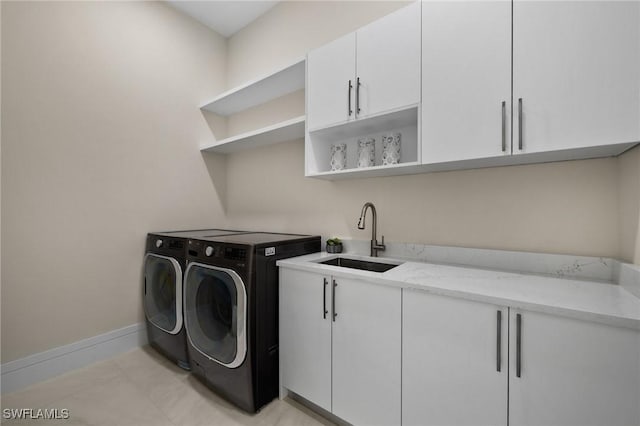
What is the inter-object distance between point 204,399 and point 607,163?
248 centimetres

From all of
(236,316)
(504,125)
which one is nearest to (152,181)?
(236,316)

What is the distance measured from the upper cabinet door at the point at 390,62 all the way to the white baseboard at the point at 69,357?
2.52m

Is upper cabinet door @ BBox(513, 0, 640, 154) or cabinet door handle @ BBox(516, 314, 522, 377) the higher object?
upper cabinet door @ BBox(513, 0, 640, 154)

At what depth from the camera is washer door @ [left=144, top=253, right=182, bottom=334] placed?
1.96 m

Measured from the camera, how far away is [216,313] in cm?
170

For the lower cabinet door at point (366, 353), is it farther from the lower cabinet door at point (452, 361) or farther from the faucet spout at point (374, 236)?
the faucet spout at point (374, 236)

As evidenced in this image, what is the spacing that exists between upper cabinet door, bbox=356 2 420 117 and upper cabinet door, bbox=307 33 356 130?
2.1 inches

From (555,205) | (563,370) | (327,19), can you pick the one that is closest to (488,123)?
(555,205)

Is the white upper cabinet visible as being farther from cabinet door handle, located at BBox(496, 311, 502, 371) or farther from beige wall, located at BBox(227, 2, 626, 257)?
cabinet door handle, located at BBox(496, 311, 502, 371)

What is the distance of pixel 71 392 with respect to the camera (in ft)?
5.62

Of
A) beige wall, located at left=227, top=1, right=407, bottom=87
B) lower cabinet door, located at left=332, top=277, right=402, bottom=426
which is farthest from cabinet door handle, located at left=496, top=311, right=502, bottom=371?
beige wall, located at left=227, top=1, right=407, bottom=87

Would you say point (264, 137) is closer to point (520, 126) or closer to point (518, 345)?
point (520, 126)

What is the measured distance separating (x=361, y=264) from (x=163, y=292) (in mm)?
1555

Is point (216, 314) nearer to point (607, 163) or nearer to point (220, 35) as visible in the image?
point (607, 163)
